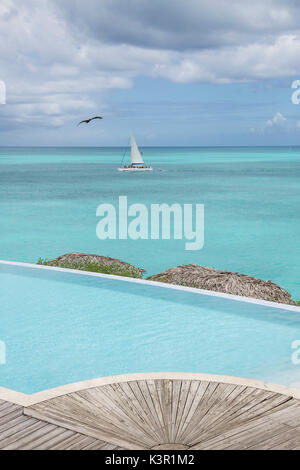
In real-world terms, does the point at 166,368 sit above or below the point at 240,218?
below

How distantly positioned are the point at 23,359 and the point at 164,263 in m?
11.6

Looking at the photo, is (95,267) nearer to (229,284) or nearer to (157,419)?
(229,284)

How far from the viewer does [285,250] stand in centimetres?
1995

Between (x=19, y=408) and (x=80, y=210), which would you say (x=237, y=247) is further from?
(x=19, y=408)

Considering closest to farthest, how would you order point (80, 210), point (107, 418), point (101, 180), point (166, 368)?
point (107, 418) → point (166, 368) → point (80, 210) → point (101, 180)

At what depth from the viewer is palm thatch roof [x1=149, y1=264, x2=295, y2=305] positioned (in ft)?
30.3

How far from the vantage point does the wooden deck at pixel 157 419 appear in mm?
3223

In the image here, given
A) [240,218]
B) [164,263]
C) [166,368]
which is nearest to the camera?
[166,368]

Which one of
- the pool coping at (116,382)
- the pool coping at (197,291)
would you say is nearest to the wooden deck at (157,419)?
the pool coping at (116,382)

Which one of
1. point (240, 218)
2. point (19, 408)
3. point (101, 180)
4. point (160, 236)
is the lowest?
point (19, 408)

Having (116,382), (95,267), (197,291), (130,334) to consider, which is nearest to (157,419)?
(116,382)

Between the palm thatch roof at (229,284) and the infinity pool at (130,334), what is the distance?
56.5 inches

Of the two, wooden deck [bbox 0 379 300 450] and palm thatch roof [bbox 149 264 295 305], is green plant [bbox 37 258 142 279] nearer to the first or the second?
palm thatch roof [bbox 149 264 295 305]

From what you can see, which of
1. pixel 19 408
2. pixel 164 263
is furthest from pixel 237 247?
pixel 19 408
